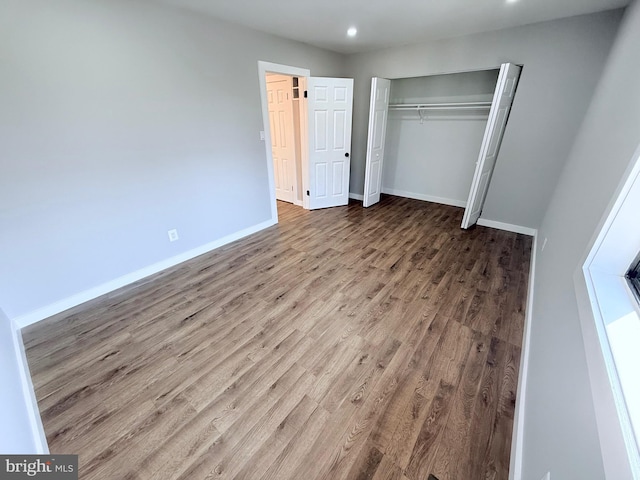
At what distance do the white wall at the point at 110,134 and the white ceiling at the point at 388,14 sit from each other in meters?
0.31

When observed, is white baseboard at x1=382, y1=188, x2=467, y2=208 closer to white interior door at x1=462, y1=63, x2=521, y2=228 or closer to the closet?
the closet

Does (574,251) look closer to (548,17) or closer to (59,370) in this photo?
(548,17)

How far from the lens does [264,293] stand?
2484 millimetres

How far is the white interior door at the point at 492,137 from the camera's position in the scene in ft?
9.96

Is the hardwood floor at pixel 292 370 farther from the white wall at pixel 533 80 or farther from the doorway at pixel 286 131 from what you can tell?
the doorway at pixel 286 131

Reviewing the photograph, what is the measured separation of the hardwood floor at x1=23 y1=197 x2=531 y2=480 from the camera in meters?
1.29

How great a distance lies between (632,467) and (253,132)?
3.70 meters

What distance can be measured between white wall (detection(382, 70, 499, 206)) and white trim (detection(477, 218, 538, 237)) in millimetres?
796

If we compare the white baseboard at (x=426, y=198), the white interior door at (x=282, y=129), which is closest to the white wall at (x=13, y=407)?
the white interior door at (x=282, y=129)

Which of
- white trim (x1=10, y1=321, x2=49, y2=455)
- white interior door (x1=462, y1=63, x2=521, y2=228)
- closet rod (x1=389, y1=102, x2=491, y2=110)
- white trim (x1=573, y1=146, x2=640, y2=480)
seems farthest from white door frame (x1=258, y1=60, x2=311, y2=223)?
white trim (x1=573, y1=146, x2=640, y2=480)

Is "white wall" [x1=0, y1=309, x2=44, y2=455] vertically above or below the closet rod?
below

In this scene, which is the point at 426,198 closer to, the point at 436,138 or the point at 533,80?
the point at 436,138

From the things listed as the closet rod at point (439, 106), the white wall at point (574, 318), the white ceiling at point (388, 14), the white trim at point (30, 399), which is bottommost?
the white trim at point (30, 399)

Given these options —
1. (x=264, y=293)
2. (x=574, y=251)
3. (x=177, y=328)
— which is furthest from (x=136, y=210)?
(x=574, y=251)
